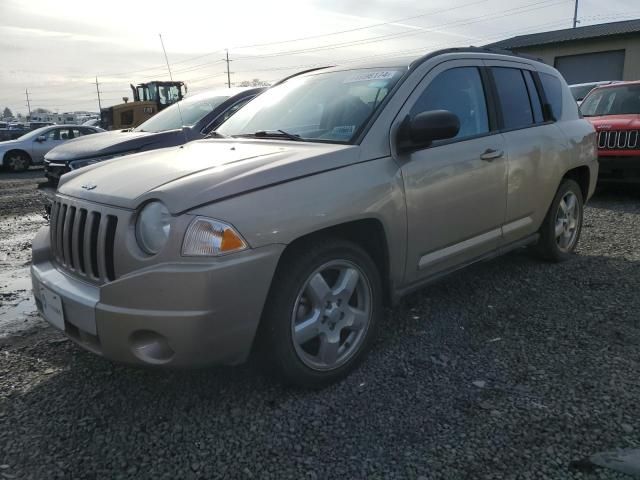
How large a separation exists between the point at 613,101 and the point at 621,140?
4.66 feet

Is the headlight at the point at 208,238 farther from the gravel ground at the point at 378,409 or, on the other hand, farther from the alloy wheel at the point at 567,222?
the alloy wheel at the point at 567,222

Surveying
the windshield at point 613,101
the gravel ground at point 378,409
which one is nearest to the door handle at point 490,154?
the gravel ground at point 378,409

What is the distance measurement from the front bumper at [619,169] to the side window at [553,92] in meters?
3.57

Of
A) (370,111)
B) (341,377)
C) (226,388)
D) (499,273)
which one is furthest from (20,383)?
(499,273)

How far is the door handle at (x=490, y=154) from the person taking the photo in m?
3.71

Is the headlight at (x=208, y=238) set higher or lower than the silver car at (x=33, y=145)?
higher

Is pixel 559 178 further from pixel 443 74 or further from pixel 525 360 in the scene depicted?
pixel 525 360

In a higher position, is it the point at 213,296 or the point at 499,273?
the point at 213,296

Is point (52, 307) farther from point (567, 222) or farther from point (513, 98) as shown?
point (567, 222)

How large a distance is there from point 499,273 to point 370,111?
2318 mm

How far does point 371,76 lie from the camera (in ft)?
11.7

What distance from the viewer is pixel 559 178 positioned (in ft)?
15.2

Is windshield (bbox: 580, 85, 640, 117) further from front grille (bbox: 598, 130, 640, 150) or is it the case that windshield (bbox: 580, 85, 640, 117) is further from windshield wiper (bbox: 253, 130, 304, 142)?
windshield wiper (bbox: 253, 130, 304, 142)

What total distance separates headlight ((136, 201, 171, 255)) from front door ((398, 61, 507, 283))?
1411 millimetres
